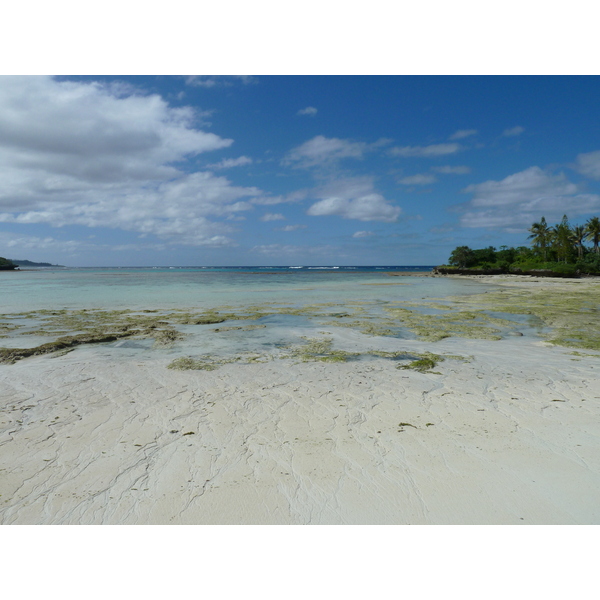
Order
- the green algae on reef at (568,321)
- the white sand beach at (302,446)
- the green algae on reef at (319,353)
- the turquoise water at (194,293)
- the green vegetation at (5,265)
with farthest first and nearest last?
the green vegetation at (5,265) → the turquoise water at (194,293) → the green algae on reef at (568,321) → the green algae on reef at (319,353) → the white sand beach at (302,446)

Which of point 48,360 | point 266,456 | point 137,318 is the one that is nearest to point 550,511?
point 266,456

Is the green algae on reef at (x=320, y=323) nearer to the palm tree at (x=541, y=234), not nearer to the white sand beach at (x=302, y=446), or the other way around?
the white sand beach at (x=302, y=446)

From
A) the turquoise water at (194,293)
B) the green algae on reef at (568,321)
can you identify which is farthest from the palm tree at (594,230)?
the green algae on reef at (568,321)

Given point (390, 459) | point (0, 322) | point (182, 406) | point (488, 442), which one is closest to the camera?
point (390, 459)

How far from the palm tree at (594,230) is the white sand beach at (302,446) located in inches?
3133

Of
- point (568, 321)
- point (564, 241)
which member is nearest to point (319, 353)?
point (568, 321)

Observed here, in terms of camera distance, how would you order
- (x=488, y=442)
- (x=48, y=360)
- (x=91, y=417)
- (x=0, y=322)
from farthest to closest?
(x=0, y=322) → (x=48, y=360) → (x=91, y=417) → (x=488, y=442)

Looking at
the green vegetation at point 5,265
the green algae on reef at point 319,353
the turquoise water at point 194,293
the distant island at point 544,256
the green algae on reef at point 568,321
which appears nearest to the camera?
the green algae on reef at point 319,353

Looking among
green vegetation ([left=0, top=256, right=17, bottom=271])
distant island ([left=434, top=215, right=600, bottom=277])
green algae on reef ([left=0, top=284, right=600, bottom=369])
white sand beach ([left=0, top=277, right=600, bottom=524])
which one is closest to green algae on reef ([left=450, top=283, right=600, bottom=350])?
green algae on reef ([left=0, top=284, right=600, bottom=369])

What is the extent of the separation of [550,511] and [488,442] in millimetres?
1371

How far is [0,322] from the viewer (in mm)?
15766

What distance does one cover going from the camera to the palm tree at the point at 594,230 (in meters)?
69.2

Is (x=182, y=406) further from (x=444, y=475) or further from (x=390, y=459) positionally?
(x=444, y=475)

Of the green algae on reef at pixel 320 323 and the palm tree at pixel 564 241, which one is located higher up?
the palm tree at pixel 564 241
